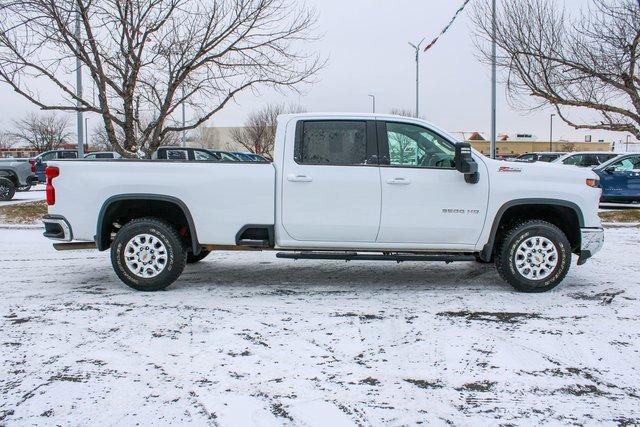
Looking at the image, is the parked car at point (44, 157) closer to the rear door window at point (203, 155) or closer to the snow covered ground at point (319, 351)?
the rear door window at point (203, 155)

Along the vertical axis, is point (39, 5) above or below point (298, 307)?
above

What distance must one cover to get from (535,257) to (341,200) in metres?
2.17

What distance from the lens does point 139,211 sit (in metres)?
6.39

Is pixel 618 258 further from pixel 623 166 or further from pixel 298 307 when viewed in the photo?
pixel 623 166

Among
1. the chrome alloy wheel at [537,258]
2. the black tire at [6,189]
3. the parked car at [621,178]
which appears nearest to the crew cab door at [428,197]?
the chrome alloy wheel at [537,258]

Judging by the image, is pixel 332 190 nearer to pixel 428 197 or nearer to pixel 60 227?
pixel 428 197

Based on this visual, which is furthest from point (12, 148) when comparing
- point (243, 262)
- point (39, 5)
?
point (243, 262)

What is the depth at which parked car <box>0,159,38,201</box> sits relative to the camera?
60.8ft

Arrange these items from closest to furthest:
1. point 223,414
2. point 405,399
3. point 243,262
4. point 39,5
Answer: point 223,414 < point 405,399 < point 243,262 < point 39,5

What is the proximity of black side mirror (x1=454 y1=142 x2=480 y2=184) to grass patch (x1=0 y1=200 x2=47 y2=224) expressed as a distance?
416 inches

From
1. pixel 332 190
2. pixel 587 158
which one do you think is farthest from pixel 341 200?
pixel 587 158

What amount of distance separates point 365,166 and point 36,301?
12.0ft

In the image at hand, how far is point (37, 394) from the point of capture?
3.56 metres

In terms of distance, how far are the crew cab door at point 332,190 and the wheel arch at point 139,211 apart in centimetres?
103
